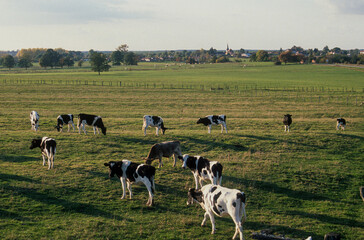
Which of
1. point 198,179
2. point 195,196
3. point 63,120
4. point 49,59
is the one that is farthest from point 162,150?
point 49,59

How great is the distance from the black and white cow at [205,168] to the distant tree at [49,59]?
178m

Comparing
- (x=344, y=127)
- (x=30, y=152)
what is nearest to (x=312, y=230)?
(x=30, y=152)

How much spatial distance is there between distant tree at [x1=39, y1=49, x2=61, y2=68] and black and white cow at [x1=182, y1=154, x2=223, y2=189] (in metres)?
178

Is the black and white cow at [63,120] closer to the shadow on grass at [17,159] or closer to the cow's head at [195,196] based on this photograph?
the shadow on grass at [17,159]

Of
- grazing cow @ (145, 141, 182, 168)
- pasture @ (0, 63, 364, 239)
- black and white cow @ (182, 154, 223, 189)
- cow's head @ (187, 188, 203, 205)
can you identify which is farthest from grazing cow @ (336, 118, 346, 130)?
cow's head @ (187, 188, 203, 205)

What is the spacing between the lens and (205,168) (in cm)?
1639

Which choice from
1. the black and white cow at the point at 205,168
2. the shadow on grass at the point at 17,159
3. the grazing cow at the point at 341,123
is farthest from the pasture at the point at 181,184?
the black and white cow at the point at 205,168

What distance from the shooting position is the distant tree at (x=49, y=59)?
176 m

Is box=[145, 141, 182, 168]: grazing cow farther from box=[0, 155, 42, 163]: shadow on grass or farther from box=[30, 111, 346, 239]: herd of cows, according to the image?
box=[0, 155, 42, 163]: shadow on grass

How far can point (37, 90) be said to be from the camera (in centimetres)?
6644

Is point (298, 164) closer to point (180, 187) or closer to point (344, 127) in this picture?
point (180, 187)

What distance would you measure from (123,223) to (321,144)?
17399 millimetres

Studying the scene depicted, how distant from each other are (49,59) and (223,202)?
606 feet

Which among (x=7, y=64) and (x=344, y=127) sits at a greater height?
(x=7, y=64)
